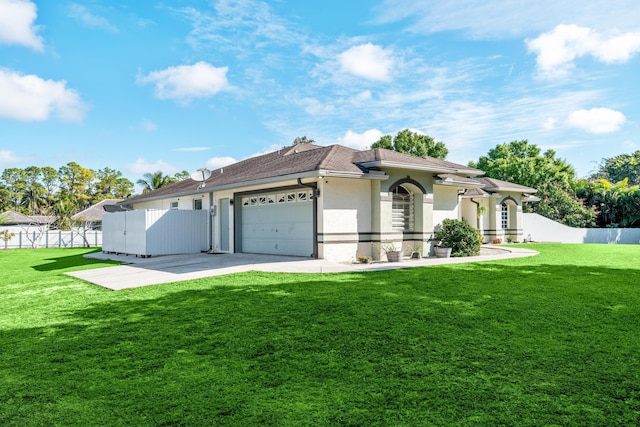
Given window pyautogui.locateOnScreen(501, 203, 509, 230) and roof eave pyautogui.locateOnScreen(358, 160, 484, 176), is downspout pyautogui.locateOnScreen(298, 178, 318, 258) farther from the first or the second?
window pyautogui.locateOnScreen(501, 203, 509, 230)

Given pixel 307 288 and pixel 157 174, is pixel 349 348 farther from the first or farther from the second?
pixel 157 174

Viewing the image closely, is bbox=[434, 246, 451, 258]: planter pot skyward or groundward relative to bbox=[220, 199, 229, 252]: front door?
groundward

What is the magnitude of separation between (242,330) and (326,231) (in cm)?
886

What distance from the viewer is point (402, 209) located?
16641 mm

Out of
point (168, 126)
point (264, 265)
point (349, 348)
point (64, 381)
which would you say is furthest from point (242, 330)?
point (168, 126)

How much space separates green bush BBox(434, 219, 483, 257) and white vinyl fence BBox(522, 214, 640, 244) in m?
13.5

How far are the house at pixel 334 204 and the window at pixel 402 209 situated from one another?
4cm

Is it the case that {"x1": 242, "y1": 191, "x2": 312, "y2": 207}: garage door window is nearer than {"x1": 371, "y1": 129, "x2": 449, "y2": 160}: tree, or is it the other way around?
{"x1": 242, "y1": 191, "x2": 312, "y2": 207}: garage door window

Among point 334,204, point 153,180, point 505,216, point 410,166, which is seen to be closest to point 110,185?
point 153,180

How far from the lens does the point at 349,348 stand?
16.6 feet

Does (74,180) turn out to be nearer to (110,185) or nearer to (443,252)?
(110,185)

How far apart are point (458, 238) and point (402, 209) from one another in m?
2.43

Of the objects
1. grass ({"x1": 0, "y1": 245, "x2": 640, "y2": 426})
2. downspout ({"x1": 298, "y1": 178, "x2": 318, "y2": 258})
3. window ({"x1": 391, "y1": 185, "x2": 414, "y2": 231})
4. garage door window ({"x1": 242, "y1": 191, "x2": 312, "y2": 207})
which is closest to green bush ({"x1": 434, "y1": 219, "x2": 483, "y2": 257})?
window ({"x1": 391, "y1": 185, "x2": 414, "y2": 231})

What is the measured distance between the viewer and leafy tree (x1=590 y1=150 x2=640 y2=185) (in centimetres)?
5454
